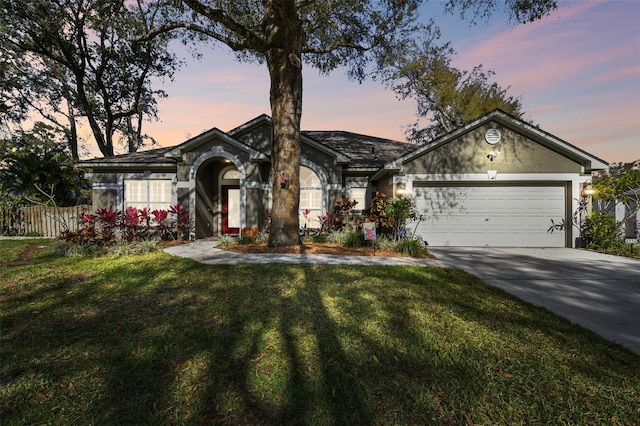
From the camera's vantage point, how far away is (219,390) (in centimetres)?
235

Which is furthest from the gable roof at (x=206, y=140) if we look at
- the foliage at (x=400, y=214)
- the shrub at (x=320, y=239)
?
the foliage at (x=400, y=214)

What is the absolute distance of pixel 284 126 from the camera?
880 centimetres

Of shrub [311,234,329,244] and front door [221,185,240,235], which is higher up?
front door [221,185,240,235]

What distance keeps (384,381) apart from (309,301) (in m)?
1.97

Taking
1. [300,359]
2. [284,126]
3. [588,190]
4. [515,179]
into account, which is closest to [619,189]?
[588,190]

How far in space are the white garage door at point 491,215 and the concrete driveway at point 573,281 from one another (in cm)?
92

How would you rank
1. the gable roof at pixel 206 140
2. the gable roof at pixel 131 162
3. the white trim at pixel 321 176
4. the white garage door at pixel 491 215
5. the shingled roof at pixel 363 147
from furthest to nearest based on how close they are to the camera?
the shingled roof at pixel 363 147, the white trim at pixel 321 176, the gable roof at pixel 131 162, the gable roof at pixel 206 140, the white garage door at pixel 491 215

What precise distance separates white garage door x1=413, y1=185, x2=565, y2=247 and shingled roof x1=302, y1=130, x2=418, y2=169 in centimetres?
→ 296

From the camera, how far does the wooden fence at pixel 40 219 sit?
14.3 meters

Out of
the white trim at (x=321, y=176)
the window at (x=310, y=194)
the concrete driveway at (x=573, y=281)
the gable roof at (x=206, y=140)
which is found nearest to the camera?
the concrete driveway at (x=573, y=281)

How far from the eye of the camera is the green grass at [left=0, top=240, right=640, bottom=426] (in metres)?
2.14

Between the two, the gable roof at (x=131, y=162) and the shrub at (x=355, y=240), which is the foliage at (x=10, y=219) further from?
the shrub at (x=355, y=240)

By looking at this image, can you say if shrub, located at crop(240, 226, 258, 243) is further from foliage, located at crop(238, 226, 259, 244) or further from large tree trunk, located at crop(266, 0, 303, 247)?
large tree trunk, located at crop(266, 0, 303, 247)

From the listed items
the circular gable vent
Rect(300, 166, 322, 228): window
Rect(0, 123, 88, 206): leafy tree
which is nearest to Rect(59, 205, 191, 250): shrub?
Rect(300, 166, 322, 228): window
